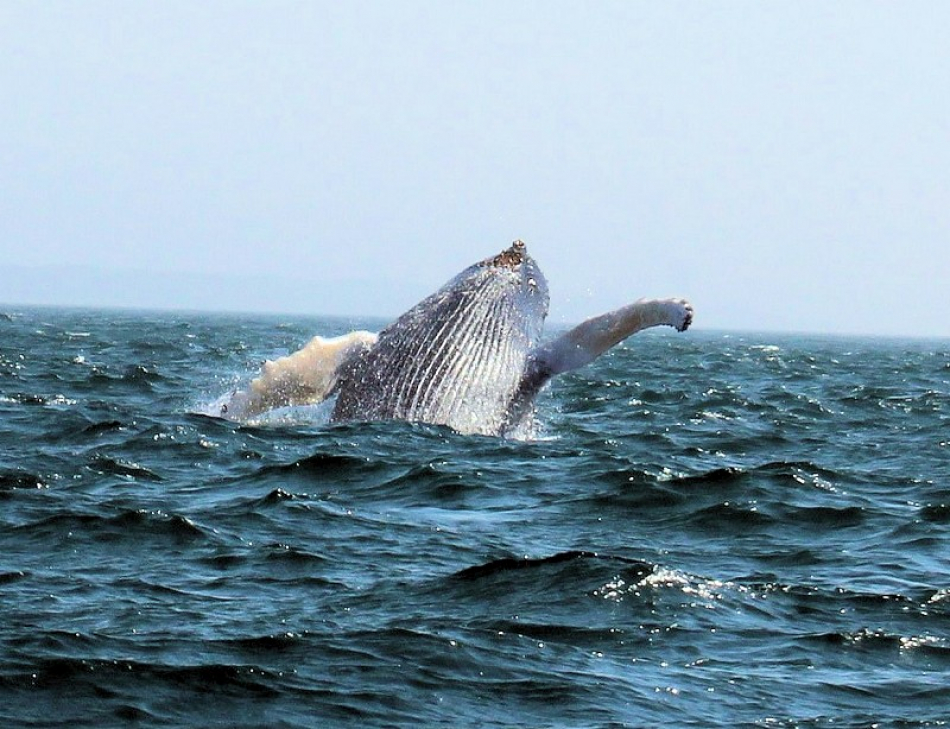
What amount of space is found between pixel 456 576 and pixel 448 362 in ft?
22.6

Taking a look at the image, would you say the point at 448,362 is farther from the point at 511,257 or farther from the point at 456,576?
the point at 456,576

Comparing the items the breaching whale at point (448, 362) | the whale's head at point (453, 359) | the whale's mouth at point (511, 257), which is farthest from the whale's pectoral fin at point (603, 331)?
the whale's mouth at point (511, 257)

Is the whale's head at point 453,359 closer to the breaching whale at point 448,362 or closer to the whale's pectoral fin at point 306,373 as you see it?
the breaching whale at point 448,362

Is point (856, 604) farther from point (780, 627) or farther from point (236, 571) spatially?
point (236, 571)

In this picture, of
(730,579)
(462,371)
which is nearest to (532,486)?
(462,371)

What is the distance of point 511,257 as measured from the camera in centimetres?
1841

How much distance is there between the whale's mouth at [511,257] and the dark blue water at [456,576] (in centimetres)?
207

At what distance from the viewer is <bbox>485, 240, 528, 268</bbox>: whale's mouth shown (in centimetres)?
1834

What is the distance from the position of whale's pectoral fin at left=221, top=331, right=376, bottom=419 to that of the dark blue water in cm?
48

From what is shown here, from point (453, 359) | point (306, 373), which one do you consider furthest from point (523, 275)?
point (306, 373)

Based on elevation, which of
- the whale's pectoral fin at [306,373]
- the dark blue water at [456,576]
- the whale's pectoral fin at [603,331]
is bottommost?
the dark blue water at [456,576]

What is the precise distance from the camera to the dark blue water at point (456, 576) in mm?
8273

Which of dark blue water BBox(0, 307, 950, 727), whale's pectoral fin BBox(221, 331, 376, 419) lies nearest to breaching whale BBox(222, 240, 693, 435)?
whale's pectoral fin BBox(221, 331, 376, 419)

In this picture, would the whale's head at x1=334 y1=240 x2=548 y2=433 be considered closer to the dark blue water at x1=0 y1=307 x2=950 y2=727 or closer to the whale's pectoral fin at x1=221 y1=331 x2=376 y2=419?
the whale's pectoral fin at x1=221 y1=331 x2=376 y2=419
